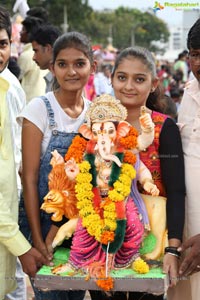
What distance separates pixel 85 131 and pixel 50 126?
283 millimetres

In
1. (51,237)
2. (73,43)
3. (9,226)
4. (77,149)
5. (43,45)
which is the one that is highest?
(73,43)

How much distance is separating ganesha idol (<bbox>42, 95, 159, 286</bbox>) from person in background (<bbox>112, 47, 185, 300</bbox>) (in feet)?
0.28

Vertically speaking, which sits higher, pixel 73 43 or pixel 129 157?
pixel 73 43

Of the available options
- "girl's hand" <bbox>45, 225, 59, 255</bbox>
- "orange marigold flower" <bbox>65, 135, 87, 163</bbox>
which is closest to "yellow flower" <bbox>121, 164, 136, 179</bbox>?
"orange marigold flower" <bbox>65, 135, 87, 163</bbox>

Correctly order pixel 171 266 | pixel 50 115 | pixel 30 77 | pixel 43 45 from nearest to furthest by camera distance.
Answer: pixel 171 266 → pixel 50 115 → pixel 43 45 → pixel 30 77

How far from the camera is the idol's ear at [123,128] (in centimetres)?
289

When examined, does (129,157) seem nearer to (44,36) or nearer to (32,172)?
(32,172)

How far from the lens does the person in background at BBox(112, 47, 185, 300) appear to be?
2.90 metres

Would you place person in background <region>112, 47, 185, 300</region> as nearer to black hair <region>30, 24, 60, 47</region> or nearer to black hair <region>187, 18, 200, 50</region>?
black hair <region>187, 18, 200, 50</region>

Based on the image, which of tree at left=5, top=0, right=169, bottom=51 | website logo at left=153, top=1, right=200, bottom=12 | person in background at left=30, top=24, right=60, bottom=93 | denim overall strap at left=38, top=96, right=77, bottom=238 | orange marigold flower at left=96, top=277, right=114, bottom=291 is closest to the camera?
orange marigold flower at left=96, top=277, right=114, bottom=291

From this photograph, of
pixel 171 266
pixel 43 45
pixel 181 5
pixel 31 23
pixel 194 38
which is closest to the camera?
pixel 171 266

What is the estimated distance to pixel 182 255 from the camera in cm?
297

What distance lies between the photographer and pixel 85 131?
295 cm

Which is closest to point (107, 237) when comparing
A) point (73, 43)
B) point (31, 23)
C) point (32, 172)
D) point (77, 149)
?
point (77, 149)
